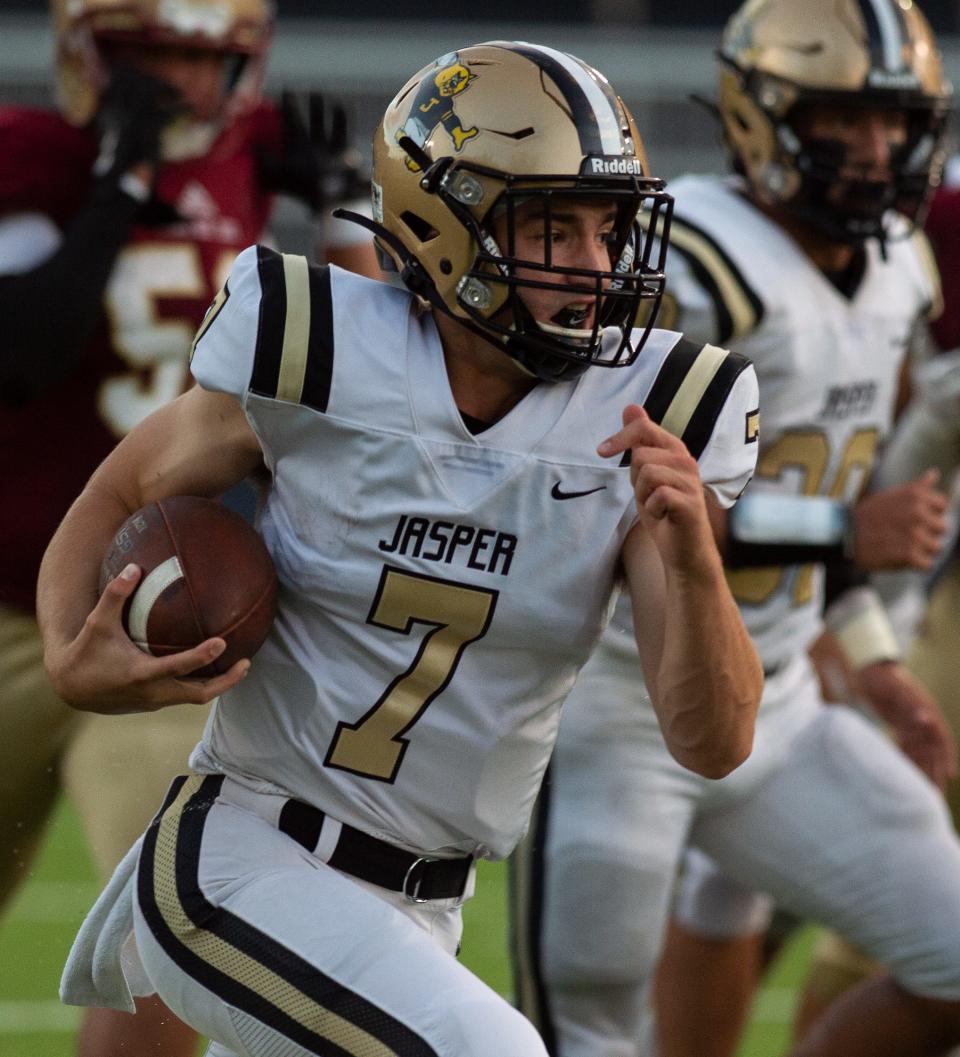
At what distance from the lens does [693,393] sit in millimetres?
2559

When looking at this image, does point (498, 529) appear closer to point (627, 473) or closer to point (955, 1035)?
point (627, 473)

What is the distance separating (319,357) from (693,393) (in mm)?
451

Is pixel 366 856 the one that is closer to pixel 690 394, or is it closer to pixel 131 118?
pixel 690 394

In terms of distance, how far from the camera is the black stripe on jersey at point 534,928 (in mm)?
3660

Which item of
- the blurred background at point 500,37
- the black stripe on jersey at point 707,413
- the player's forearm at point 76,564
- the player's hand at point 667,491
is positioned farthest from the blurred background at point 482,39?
the player's hand at point 667,491

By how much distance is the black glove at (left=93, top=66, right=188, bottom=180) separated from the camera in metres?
4.20

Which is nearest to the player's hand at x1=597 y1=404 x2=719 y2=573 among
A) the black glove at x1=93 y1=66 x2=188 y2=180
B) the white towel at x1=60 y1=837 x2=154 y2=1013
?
the white towel at x1=60 y1=837 x2=154 y2=1013

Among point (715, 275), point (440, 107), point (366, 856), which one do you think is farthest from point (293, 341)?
point (715, 275)

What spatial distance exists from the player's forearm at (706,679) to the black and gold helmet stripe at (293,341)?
1.63ft

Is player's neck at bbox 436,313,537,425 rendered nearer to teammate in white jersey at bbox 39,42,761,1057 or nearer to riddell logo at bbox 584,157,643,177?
teammate in white jersey at bbox 39,42,761,1057

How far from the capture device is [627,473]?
2531 millimetres

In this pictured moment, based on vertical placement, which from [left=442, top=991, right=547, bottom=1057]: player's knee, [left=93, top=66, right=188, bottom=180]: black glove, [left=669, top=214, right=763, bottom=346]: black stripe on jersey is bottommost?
[left=93, top=66, right=188, bottom=180]: black glove

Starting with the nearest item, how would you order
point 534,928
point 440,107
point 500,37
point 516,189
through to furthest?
point 516,189 < point 440,107 < point 534,928 < point 500,37

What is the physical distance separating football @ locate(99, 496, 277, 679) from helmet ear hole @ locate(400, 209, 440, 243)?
16.8 inches
